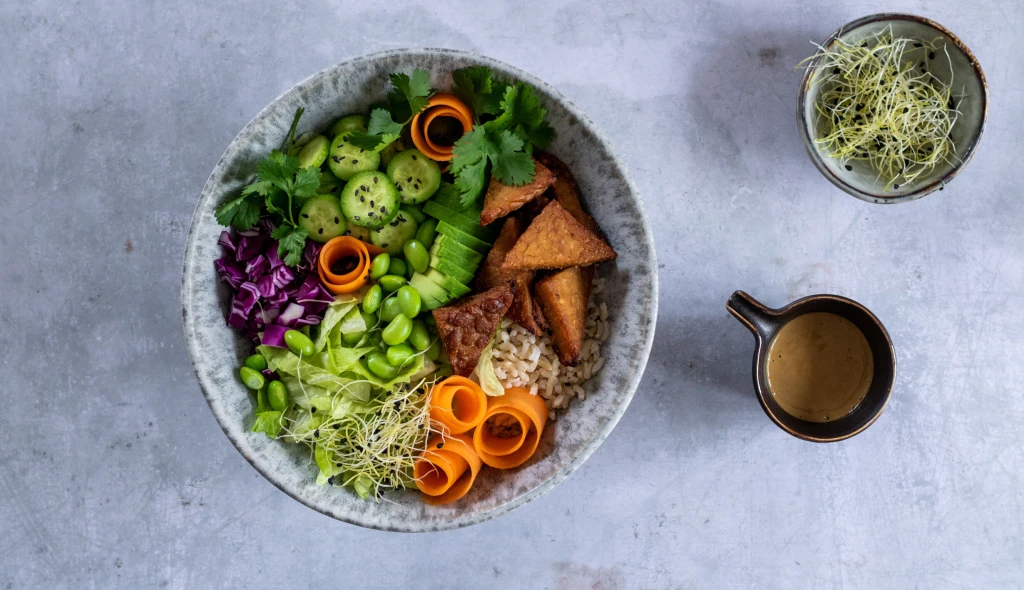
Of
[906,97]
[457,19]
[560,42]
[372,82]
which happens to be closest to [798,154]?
[906,97]

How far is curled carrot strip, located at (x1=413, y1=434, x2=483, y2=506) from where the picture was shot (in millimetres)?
2561

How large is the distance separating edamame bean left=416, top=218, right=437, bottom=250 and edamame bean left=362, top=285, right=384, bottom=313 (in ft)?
0.76

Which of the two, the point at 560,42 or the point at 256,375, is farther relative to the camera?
the point at 560,42

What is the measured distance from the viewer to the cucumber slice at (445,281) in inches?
102

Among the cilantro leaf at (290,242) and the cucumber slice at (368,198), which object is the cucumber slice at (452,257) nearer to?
the cucumber slice at (368,198)

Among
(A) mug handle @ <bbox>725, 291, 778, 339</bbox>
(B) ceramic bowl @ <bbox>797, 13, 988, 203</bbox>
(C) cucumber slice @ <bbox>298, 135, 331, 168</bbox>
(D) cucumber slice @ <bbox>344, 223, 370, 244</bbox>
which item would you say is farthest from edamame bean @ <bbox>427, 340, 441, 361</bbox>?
(B) ceramic bowl @ <bbox>797, 13, 988, 203</bbox>

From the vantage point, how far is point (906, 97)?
289 centimetres

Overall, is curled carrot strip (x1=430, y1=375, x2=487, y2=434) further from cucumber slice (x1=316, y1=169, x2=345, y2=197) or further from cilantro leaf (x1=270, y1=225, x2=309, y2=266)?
cucumber slice (x1=316, y1=169, x2=345, y2=197)

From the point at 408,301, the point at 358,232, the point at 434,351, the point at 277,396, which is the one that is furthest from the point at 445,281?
the point at 277,396

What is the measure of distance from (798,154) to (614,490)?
63.6 inches

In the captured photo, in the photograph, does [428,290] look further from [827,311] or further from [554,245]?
[827,311]

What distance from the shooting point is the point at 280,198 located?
2535 millimetres

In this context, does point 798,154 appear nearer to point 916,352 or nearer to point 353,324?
point 916,352

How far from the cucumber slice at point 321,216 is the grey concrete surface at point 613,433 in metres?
0.72
